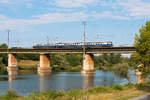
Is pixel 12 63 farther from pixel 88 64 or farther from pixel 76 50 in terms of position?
pixel 88 64

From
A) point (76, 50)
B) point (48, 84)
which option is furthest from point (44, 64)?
point (48, 84)

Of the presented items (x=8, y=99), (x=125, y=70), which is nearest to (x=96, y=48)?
(x=125, y=70)

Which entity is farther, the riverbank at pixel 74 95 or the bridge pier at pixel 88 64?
the bridge pier at pixel 88 64

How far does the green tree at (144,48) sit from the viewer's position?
2741 centimetres

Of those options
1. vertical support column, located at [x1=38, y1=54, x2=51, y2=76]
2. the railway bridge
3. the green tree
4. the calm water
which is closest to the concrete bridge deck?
the railway bridge

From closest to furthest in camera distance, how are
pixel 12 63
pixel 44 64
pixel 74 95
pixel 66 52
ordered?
pixel 74 95, pixel 66 52, pixel 44 64, pixel 12 63

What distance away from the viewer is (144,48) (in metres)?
27.8

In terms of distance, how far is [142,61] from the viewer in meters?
28.0

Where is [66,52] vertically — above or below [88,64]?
above

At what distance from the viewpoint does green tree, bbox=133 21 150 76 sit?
1079 inches

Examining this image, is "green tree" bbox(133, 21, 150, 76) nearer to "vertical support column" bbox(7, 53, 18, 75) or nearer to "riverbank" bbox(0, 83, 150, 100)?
"riverbank" bbox(0, 83, 150, 100)

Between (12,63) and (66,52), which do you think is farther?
(12,63)

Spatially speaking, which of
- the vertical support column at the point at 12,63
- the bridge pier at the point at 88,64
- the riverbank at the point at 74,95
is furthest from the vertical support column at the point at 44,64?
the riverbank at the point at 74,95

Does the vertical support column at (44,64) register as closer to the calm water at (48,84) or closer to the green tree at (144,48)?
the calm water at (48,84)
